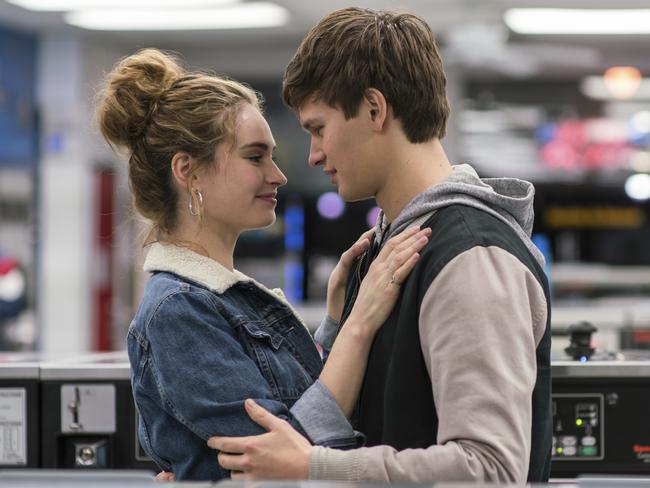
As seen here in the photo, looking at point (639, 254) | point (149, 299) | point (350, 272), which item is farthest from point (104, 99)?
point (639, 254)

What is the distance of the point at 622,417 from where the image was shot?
2289mm

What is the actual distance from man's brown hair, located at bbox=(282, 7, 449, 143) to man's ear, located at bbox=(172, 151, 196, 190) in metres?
0.31

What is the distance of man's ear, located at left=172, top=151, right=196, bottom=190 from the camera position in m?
1.94

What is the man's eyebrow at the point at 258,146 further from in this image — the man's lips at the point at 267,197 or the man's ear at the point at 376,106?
the man's ear at the point at 376,106

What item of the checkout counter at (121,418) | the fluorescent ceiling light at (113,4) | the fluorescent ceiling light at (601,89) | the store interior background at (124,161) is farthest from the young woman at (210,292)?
the fluorescent ceiling light at (601,89)

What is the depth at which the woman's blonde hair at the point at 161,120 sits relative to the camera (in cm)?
193

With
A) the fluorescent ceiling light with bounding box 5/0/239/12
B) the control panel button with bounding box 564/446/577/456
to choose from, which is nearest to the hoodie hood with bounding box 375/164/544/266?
the control panel button with bounding box 564/446/577/456

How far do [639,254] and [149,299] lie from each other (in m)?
14.9

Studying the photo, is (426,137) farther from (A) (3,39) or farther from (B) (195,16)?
(A) (3,39)

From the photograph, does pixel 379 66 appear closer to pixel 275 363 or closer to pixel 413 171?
pixel 413 171

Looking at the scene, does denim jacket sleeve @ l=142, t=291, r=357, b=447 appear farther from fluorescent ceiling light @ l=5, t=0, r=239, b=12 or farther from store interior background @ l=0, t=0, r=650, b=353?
fluorescent ceiling light @ l=5, t=0, r=239, b=12

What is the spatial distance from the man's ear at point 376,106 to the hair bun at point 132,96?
491mm

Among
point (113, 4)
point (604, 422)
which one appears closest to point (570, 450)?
point (604, 422)

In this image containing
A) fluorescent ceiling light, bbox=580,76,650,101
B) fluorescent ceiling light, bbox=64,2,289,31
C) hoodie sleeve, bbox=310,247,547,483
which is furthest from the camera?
fluorescent ceiling light, bbox=580,76,650,101
